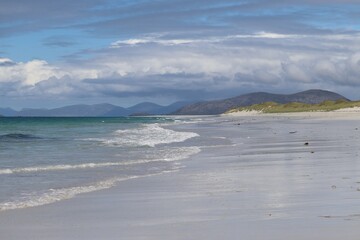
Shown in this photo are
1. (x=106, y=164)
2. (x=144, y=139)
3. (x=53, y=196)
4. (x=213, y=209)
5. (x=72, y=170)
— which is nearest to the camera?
(x=213, y=209)

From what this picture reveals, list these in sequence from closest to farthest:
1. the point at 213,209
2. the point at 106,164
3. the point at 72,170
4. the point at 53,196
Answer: the point at 213,209
the point at 53,196
the point at 72,170
the point at 106,164

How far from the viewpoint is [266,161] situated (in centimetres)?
2089

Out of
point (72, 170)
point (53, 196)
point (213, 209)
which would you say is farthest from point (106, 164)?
point (213, 209)

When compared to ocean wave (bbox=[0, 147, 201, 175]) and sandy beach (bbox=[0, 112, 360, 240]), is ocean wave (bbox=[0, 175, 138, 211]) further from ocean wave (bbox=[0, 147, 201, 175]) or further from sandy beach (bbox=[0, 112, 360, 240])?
ocean wave (bbox=[0, 147, 201, 175])

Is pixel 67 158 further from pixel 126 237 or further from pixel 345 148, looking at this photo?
pixel 126 237

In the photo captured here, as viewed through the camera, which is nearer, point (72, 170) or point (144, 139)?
point (72, 170)

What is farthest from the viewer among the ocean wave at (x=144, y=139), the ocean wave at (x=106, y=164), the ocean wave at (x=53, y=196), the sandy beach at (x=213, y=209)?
the ocean wave at (x=144, y=139)

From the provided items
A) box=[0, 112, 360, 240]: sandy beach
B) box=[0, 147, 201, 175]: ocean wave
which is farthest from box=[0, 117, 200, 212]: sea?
box=[0, 112, 360, 240]: sandy beach

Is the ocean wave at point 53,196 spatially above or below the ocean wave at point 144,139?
below

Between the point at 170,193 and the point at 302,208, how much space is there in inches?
149

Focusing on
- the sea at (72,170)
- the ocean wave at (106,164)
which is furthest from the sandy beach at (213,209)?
the ocean wave at (106,164)

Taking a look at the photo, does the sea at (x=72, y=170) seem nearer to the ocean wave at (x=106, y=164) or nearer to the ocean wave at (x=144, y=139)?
the ocean wave at (x=106, y=164)

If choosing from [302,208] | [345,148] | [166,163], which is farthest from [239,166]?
[302,208]

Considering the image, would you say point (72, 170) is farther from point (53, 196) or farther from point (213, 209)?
point (213, 209)
